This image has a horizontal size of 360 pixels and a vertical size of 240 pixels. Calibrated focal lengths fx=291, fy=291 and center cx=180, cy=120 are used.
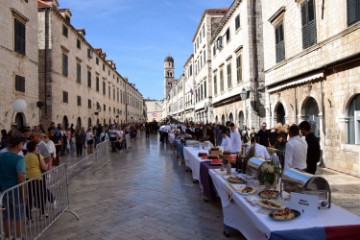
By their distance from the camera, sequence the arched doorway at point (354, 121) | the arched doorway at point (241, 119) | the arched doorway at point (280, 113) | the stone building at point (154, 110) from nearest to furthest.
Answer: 1. the arched doorway at point (354, 121)
2. the arched doorway at point (280, 113)
3. the arched doorway at point (241, 119)
4. the stone building at point (154, 110)

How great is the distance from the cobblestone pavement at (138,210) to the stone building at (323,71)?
5331 mm

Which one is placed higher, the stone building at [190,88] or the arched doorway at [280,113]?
the stone building at [190,88]

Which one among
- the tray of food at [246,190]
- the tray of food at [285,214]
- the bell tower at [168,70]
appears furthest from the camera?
the bell tower at [168,70]

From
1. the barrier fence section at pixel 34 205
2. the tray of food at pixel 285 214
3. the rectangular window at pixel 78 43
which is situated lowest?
the barrier fence section at pixel 34 205

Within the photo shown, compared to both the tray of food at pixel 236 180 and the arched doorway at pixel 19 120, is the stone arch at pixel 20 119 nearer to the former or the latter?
the arched doorway at pixel 19 120

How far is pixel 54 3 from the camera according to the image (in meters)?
23.0

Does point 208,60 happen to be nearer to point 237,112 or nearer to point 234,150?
point 237,112

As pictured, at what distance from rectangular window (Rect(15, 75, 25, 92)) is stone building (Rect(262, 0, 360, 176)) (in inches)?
540

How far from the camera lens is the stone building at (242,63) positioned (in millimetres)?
18359

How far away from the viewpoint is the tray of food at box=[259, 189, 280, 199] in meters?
3.86

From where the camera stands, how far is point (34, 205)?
537cm

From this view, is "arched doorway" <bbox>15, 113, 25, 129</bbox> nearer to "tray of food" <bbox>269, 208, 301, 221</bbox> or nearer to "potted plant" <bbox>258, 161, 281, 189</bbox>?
"potted plant" <bbox>258, 161, 281, 189</bbox>

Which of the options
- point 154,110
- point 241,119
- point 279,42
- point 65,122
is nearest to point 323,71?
point 279,42

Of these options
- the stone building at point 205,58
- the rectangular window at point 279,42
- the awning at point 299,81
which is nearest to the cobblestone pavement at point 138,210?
the awning at point 299,81
